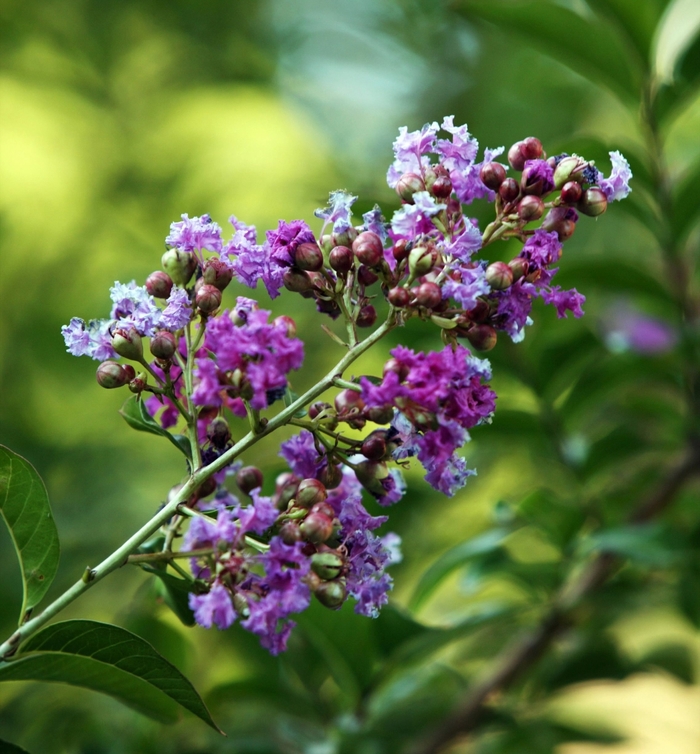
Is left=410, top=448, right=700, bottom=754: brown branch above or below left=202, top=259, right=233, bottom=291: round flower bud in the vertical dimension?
below

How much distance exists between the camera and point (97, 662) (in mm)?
1107

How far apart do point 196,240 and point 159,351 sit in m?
0.17

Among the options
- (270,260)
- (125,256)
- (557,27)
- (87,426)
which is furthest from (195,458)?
(125,256)

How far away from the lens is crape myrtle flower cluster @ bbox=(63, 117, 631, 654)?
0.99m

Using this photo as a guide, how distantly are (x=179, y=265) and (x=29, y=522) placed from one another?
0.39 m

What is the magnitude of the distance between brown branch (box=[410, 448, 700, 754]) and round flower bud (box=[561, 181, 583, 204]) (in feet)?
3.78

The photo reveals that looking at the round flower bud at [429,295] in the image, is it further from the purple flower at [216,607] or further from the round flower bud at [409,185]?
the purple flower at [216,607]

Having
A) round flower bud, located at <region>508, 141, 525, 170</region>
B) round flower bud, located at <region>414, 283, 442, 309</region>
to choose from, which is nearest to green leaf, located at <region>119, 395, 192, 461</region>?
round flower bud, located at <region>414, 283, 442, 309</region>

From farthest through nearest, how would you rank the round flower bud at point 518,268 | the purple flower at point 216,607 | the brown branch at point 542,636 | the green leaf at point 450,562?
1. the brown branch at point 542,636
2. the green leaf at point 450,562
3. the round flower bud at point 518,268
4. the purple flower at point 216,607

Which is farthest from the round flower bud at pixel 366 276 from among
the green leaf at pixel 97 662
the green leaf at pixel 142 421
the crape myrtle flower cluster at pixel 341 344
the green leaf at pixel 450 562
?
the green leaf at pixel 450 562

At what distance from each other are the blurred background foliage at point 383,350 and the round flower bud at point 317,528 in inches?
25.3

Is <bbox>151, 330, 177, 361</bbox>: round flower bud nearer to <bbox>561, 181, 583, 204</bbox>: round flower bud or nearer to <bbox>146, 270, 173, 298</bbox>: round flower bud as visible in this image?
<bbox>146, 270, 173, 298</bbox>: round flower bud

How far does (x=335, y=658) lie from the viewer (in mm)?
1719

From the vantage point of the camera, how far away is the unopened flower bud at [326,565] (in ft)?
3.29
